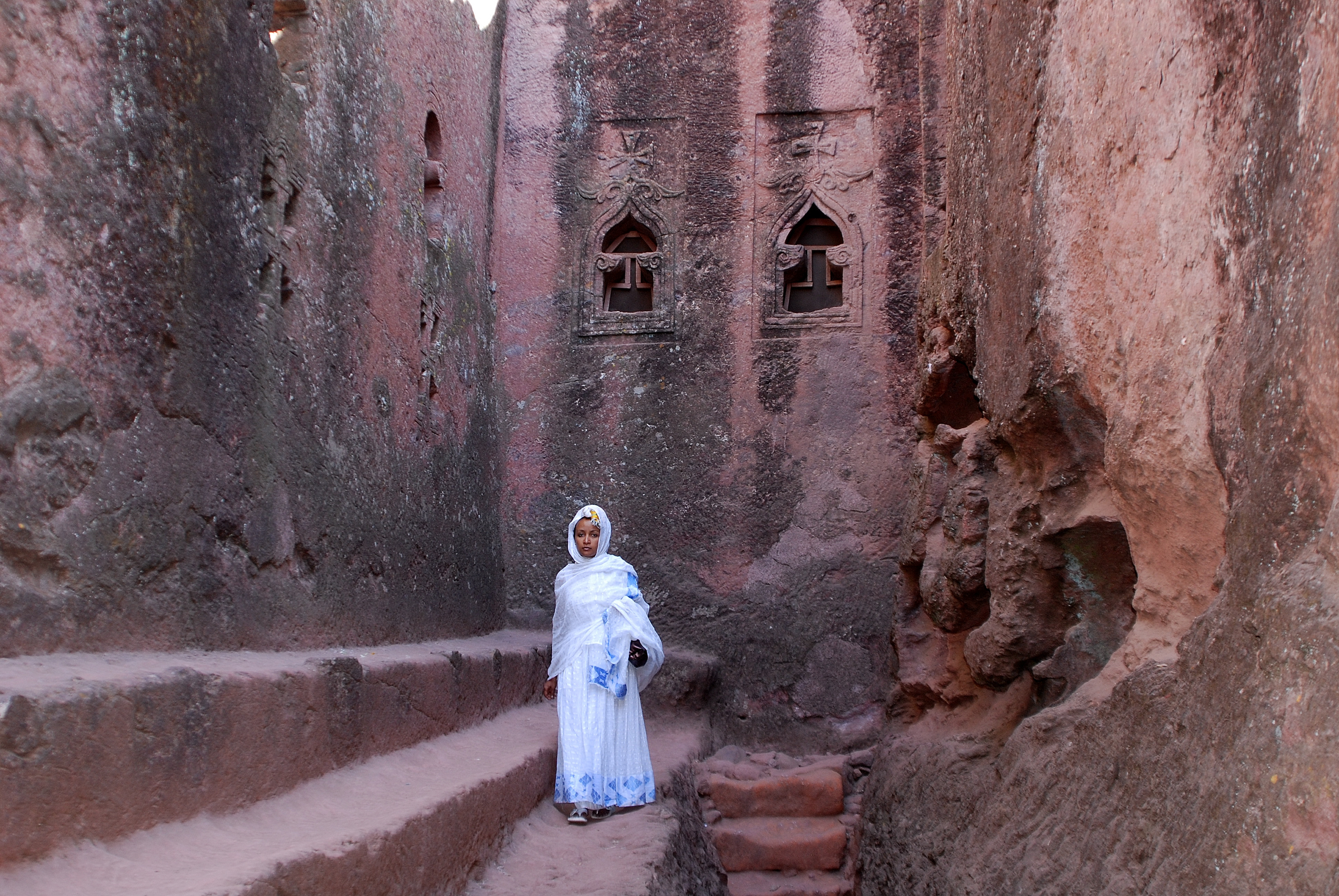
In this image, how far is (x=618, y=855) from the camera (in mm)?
3799

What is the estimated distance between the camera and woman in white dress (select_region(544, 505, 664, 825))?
13.9ft

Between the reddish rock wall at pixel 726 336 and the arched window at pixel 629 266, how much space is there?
0.33 feet

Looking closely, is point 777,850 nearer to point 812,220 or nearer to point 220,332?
point 220,332

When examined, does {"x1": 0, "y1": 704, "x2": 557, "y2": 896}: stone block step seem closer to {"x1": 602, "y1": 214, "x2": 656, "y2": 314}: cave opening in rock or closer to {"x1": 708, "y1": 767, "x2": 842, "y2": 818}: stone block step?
{"x1": 708, "y1": 767, "x2": 842, "y2": 818}: stone block step

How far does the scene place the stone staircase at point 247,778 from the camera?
2.06 metres

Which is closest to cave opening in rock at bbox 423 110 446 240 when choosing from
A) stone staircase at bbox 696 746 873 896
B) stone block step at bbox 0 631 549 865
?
stone block step at bbox 0 631 549 865

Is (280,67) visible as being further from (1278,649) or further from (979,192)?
→ (1278,649)

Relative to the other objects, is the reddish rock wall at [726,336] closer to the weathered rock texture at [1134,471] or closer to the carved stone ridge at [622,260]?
the carved stone ridge at [622,260]

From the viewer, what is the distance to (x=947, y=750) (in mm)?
4277

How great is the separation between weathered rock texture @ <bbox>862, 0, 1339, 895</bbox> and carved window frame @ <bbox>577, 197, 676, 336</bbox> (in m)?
2.17

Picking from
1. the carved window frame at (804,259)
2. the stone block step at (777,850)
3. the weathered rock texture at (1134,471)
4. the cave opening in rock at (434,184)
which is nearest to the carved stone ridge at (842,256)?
the carved window frame at (804,259)

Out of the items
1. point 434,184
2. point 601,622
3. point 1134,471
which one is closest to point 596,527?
point 601,622

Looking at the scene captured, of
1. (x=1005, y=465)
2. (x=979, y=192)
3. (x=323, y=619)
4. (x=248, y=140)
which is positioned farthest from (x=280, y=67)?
(x=1005, y=465)

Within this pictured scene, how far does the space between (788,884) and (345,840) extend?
2982mm
